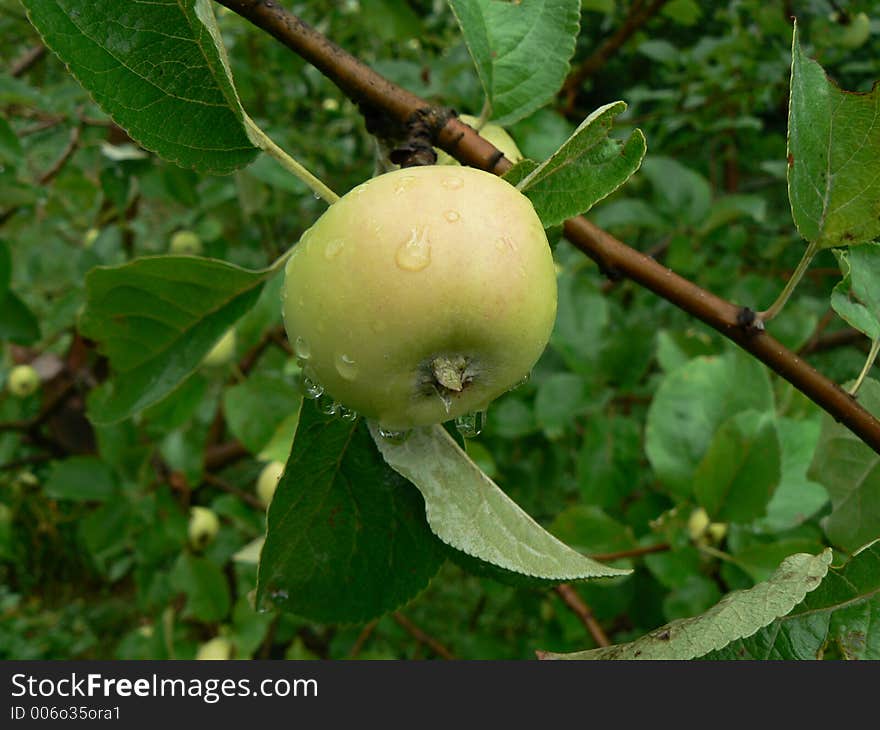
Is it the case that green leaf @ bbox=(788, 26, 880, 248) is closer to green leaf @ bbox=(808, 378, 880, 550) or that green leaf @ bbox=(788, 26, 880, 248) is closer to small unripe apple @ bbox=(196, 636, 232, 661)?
green leaf @ bbox=(808, 378, 880, 550)

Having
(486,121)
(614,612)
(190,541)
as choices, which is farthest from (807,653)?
(190,541)

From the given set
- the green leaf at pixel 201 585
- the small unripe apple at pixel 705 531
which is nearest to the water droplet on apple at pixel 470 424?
the small unripe apple at pixel 705 531

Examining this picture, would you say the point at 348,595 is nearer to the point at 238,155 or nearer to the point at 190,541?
the point at 238,155

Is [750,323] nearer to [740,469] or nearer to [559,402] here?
[740,469]

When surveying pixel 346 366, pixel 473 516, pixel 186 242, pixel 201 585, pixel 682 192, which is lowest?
pixel 201 585

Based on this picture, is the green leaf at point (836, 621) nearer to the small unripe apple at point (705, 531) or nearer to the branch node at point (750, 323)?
the branch node at point (750, 323)

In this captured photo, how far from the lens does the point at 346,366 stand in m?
0.45

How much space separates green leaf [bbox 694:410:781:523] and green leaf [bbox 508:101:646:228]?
0.51m

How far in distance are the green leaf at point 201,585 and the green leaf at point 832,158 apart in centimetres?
119

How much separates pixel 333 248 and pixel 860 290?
415 millimetres

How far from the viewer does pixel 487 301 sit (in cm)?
43

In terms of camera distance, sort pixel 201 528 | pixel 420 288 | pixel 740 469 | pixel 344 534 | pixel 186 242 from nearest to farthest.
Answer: pixel 420 288
pixel 344 534
pixel 740 469
pixel 201 528
pixel 186 242

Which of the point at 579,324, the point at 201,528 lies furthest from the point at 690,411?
the point at 201,528

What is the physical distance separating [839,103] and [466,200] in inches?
12.2
